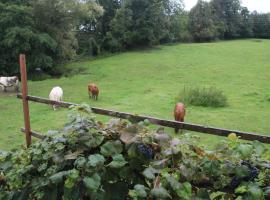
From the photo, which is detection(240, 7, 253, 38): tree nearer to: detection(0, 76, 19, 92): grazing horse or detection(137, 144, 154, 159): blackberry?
detection(0, 76, 19, 92): grazing horse

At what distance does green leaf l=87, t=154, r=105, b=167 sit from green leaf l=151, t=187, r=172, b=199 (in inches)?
14.1

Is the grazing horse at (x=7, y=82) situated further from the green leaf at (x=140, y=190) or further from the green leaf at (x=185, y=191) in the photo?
the green leaf at (x=185, y=191)

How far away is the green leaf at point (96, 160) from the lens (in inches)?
82.7

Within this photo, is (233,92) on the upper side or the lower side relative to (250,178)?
lower

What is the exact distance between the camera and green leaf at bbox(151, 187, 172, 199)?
1920mm

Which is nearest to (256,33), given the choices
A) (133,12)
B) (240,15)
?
(240,15)

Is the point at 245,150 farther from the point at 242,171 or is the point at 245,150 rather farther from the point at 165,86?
the point at 165,86

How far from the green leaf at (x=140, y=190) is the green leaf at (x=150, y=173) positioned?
0.23 ft

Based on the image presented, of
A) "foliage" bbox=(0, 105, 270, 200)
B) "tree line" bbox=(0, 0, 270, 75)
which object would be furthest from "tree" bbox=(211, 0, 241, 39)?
"foliage" bbox=(0, 105, 270, 200)

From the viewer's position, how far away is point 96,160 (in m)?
2.12

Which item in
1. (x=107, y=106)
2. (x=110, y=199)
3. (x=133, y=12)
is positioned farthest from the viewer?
(x=133, y=12)

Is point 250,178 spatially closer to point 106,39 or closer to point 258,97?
point 258,97

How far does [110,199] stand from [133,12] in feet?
96.6

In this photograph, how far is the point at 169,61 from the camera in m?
25.0
